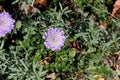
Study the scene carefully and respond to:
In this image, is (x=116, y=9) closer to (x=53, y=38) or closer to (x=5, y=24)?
(x=53, y=38)

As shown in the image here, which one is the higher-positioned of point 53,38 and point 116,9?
point 116,9

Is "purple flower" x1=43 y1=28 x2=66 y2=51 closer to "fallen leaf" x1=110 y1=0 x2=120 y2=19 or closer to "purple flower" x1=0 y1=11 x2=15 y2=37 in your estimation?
"purple flower" x1=0 y1=11 x2=15 y2=37

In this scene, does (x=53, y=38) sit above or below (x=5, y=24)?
below

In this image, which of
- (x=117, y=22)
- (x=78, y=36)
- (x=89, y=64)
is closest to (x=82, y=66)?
(x=89, y=64)

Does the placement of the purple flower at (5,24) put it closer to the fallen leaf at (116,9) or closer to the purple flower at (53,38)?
the purple flower at (53,38)

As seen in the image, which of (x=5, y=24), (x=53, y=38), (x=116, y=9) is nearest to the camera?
(x=5, y=24)

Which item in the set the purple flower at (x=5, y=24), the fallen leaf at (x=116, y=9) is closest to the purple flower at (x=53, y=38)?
the purple flower at (x=5, y=24)

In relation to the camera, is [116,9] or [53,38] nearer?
[53,38]

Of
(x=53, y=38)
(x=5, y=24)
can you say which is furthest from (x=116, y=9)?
(x=5, y=24)

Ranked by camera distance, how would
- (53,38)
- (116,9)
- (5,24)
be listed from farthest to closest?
1. (116,9)
2. (53,38)
3. (5,24)

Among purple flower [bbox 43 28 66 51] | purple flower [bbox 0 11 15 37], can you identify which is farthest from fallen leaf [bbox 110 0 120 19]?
purple flower [bbox 0 11 15 37]
